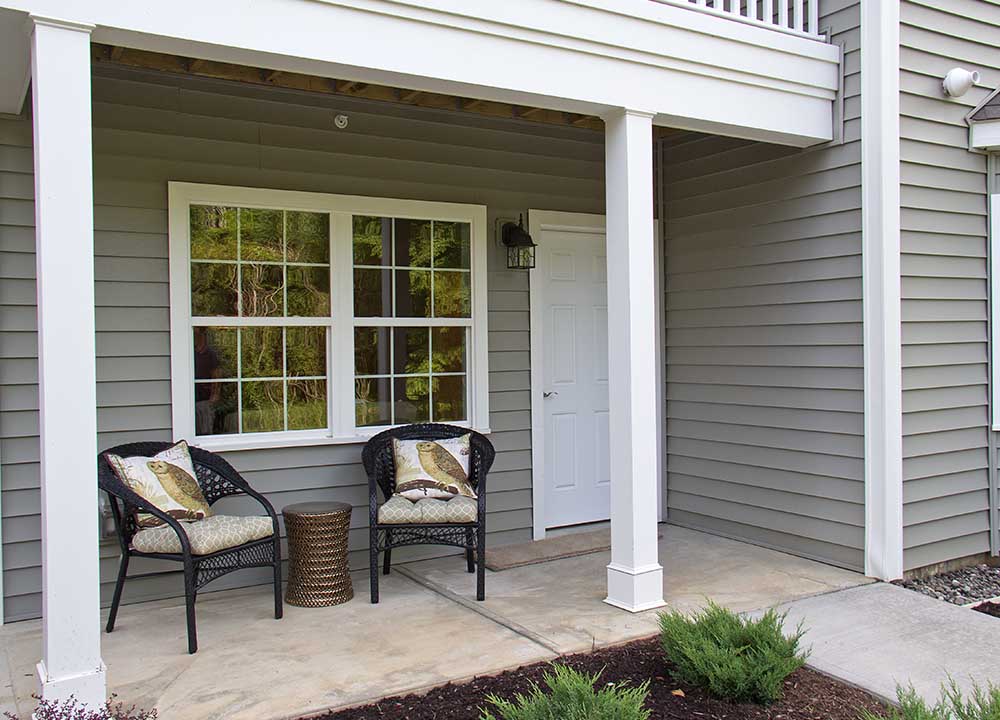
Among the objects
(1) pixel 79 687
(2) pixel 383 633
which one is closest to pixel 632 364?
(2) pixel 383 633

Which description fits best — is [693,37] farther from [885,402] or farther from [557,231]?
[885,402]

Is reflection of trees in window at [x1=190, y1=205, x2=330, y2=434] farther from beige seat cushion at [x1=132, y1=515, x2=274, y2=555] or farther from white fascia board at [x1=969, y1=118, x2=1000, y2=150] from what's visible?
white fascia board at [x1=969, y1=118, x2=1000, y2=150]

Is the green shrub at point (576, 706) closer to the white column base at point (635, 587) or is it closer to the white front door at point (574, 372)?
the white column base at point (635, 587)

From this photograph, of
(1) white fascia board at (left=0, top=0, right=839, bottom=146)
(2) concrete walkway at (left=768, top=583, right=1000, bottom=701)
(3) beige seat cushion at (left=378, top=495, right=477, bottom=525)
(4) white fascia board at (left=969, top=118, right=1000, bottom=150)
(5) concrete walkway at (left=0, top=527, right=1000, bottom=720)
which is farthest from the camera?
(4) white fascia board at (left=969, top=118, right=1000, bottom=150)

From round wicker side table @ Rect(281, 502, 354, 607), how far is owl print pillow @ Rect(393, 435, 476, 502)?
418 mm

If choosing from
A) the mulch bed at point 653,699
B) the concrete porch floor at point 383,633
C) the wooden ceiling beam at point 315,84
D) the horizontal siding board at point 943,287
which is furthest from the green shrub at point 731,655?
the wooden ceiling beam at point 315,84

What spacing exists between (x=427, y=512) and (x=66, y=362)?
1.92 metres

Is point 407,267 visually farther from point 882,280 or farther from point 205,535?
point 882,280

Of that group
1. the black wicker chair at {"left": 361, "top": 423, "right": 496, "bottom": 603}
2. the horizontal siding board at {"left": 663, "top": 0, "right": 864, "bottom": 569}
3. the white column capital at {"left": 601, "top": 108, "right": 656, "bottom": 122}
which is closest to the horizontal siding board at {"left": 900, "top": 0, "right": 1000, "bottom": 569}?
the horizontal siding board at {"left": 663, "top": 0, "right": 864, "bottom": 569}

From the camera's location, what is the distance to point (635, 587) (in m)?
3.91

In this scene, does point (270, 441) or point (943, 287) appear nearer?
point (270, 441)

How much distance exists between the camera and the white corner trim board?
442 cm

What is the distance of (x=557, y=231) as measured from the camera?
18.2 feet

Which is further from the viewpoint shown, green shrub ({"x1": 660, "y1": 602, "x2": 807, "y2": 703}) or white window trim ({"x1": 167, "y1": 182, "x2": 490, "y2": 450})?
white window trim ({"x1": 167, "y1": 182, "x2": 490, "y2": 450})
